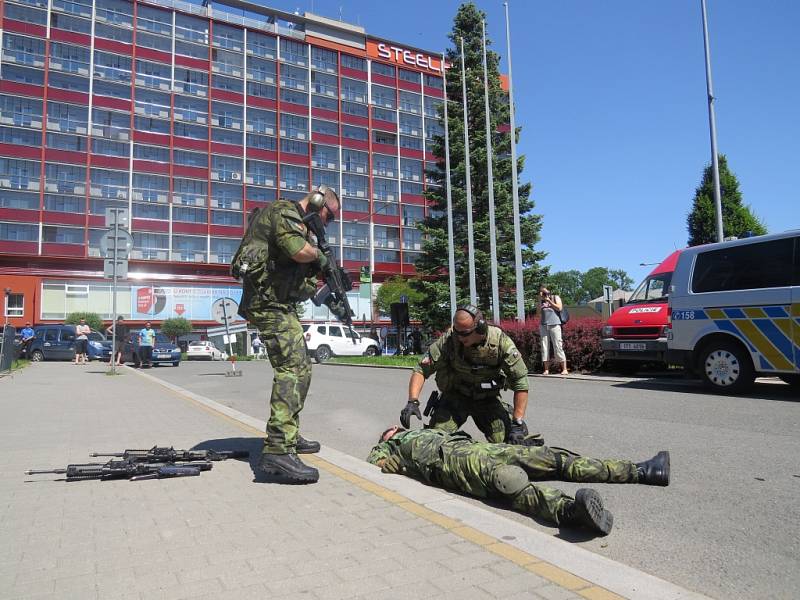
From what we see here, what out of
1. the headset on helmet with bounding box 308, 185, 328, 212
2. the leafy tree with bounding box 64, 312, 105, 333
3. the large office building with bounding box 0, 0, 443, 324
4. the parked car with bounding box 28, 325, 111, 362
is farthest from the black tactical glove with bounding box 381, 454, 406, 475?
the large office building with bounding box 0, 0, 443, 324

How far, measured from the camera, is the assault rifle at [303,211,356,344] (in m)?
4.27

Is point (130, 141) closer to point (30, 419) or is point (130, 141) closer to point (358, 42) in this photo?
point (358, 42)

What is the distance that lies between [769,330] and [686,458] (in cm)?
460

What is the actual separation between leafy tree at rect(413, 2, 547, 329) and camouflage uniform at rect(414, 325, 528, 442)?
21.9 metres

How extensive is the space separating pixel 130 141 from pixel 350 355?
39.5 metres

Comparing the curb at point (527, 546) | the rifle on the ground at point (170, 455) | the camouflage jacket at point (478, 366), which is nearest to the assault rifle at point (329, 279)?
the camouflage jacket at point (478, 366)

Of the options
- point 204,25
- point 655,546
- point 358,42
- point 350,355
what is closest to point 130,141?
point 204,25

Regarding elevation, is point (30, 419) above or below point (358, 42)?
below

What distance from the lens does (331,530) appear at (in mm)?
3006

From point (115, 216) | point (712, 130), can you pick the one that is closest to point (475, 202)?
point (712, 130)

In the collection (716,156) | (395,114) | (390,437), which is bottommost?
(390,437)

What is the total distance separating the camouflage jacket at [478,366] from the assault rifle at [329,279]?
0.78 meters

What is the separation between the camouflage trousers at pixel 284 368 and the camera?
13.3 ft

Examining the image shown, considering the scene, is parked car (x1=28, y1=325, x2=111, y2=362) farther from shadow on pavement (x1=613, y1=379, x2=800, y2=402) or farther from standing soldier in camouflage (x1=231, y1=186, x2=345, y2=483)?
standing soldier in camouflage (x1=231, y1=186, x2=345, y2=483)
